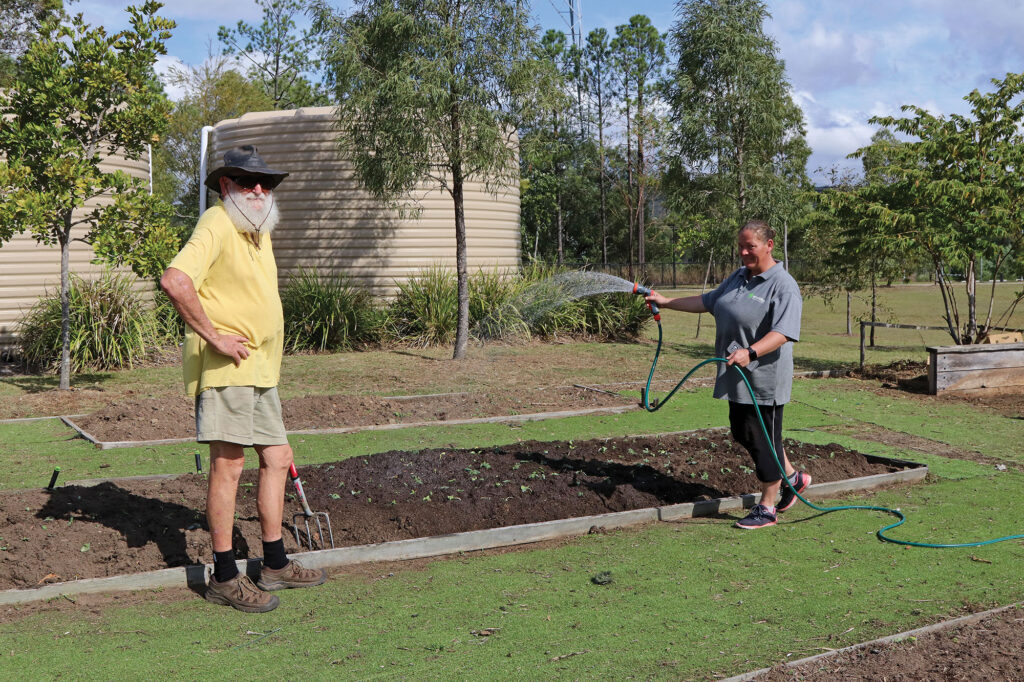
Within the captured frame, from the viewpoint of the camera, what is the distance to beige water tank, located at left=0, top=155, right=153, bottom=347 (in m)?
14.5

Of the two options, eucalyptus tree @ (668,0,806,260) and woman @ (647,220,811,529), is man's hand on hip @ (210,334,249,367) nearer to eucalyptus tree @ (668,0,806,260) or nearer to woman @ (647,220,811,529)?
woman @ (647,220,811,529)

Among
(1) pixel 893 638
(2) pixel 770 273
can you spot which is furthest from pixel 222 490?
(2) pixel 770 273

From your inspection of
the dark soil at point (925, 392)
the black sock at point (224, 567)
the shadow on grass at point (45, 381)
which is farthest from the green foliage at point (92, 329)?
the dark soil at point (925, 392)

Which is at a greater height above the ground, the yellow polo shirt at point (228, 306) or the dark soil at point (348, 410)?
the yellow polo shirt at point (228, 306)

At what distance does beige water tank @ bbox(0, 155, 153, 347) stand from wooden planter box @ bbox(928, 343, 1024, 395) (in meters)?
12.0

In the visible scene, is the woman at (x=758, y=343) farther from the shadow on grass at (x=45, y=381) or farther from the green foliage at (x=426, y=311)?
the green foliage at (x=426, y=311)

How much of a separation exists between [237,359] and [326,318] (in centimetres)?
1205

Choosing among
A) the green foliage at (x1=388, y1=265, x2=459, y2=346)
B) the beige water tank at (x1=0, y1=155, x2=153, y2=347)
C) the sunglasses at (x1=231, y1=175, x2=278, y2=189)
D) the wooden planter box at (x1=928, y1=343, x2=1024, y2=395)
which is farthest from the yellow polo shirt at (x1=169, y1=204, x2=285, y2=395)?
the green foliage at (x1=388, y1=265, x2=459, y2=346)

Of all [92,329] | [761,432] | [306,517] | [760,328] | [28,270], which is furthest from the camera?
[28,270]

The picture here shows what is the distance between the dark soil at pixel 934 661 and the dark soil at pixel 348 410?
21.4 feet

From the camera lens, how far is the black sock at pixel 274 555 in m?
4.75

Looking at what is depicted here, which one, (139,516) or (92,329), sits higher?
(92,329)

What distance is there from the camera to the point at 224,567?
4590 millimetres

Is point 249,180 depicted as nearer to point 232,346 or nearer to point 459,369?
point 232,346
